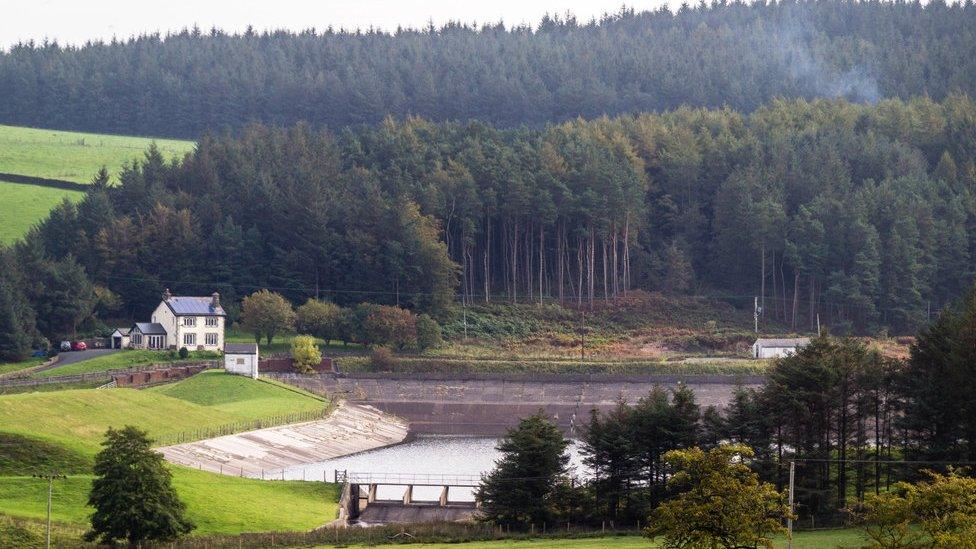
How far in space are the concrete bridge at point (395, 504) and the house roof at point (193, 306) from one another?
46.8 metres

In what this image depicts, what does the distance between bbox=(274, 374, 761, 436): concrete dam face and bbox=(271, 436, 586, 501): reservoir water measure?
7972 mm

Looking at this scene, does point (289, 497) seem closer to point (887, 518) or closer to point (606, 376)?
point (887, 518)

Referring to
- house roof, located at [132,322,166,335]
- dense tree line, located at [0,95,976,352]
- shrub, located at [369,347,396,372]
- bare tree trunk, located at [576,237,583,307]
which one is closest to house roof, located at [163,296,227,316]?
house roof, located at [132,322,166,335]

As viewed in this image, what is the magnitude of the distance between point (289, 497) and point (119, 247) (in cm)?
6955

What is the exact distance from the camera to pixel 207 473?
7412 centimetres

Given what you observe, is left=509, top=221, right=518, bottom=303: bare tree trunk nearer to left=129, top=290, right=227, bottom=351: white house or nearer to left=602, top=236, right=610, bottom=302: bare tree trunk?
left=602, top=236, right=610, bottom=302: bare tree trunk

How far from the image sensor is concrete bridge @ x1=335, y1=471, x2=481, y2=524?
70688 millimetres

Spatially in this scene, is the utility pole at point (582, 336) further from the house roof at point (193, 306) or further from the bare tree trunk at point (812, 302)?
the house roof at point (193, 306)

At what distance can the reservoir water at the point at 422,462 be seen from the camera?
3191 inches

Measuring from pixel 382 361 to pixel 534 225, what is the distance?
30918 millimetres

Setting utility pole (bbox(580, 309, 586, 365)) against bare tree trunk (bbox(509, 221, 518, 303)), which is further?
bare tree trunk (bbox(509, 221, 518, 303))

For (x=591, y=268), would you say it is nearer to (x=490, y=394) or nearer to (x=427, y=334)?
(x=427, y=334)

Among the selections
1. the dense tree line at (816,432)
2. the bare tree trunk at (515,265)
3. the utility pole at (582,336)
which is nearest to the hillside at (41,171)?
the bare tree trunk at (515,265)

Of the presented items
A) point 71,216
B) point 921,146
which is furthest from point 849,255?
point 71,216
